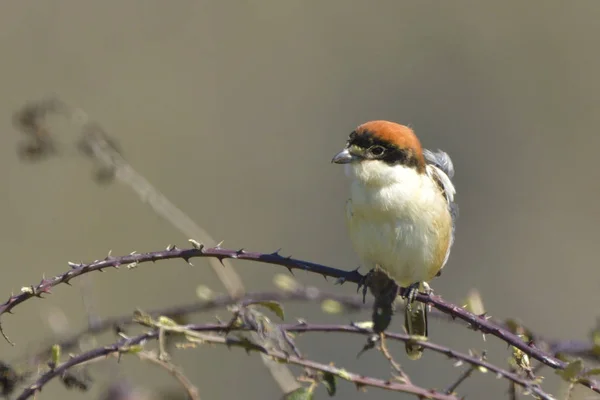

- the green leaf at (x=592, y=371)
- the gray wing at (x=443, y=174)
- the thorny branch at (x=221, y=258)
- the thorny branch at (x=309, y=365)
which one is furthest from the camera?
the gray wing at (x=443, y=174)

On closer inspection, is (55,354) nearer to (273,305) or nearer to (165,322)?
(165,322)

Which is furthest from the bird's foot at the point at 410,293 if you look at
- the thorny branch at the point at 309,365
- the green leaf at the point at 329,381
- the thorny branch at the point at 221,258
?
the green leaf at the point at 329,381

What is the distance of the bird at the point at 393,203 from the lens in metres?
3.78

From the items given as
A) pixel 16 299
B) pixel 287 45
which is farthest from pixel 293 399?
pixel 287 45

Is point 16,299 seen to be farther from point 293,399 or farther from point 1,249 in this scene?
point 1,249

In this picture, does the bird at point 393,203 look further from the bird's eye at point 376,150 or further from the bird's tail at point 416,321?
the bird's tail at point 416,321

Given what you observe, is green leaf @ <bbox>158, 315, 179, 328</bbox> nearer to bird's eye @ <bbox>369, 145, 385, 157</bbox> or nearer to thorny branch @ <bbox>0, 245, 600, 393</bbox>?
thorny branch @ <bbox>0, 245, 600, 393</bbox>

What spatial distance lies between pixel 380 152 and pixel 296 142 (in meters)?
5.55

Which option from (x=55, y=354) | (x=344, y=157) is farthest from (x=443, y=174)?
(x=55, y=354)

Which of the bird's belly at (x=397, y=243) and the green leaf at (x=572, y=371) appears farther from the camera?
the bird's belly at (x=397, y=243)

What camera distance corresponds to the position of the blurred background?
7930 millimetres

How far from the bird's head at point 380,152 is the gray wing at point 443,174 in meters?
0.24

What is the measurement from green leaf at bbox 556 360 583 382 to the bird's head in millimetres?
1836

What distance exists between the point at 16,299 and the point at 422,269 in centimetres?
200
